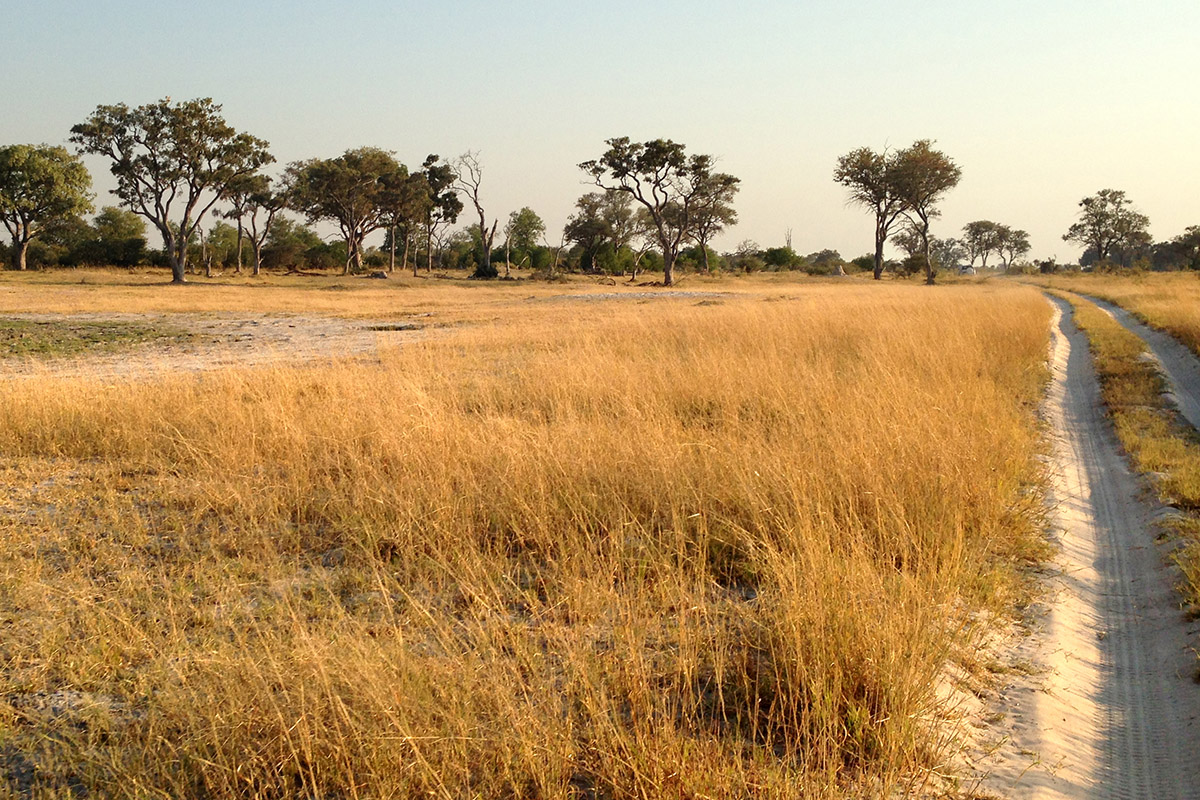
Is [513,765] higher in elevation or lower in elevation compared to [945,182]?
lower

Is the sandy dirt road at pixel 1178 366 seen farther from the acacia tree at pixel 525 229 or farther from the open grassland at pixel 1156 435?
the acacia tree at pixel 525 229

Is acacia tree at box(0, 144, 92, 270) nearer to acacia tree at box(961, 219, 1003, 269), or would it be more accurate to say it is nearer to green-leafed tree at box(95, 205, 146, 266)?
green-leafed tree at box(95, 205, 146, 266)

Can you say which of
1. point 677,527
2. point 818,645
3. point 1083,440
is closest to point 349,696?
point 818,645

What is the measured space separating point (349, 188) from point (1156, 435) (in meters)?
57.7

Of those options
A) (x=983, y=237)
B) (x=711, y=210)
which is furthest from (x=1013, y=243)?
(x=711, y=210)

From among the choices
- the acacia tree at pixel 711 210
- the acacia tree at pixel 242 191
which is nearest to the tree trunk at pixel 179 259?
the acacia tree at pixel 242 191

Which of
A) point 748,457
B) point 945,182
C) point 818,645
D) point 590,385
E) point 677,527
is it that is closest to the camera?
point 818,645

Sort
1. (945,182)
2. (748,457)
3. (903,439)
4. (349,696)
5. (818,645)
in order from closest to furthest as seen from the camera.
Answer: (349,696) → (818,645) → (748,457) → (903,439) → (945,182)

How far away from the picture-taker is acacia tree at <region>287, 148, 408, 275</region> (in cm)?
5719

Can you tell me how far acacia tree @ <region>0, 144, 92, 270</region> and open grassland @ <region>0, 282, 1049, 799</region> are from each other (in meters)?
55.4

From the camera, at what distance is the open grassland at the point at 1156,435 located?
15.4ft

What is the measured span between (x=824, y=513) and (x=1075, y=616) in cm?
129

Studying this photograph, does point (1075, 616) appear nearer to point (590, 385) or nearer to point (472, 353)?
point (590, 385)

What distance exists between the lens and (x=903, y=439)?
5203 mm
